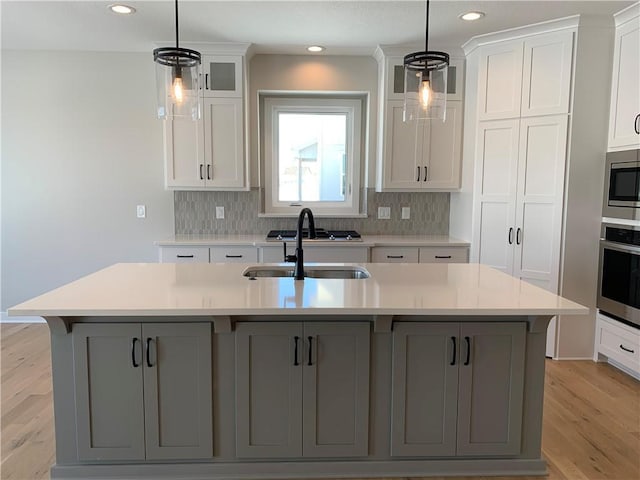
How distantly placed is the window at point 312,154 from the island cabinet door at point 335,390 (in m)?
2.69

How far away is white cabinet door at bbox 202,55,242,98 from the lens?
13.7 feet

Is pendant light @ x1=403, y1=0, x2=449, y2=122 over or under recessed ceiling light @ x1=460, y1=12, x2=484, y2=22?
under

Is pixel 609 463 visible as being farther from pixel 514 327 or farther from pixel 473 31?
pixel 473 31

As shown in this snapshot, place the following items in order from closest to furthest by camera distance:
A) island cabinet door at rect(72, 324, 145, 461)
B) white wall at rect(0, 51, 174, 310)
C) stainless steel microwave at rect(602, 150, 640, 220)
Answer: island cabinet door at rect(72, 324, 145, 461) → stainless steel microwave at rect(602, 150, 640, 220) → white wall at rect(0, 51, 174, 310)

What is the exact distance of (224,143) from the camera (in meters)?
4.23

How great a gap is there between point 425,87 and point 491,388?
1.50 m

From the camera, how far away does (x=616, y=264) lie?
3.41 metres

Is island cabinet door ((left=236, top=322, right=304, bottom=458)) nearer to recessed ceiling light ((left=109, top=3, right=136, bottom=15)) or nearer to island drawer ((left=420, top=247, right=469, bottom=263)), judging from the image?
island drawer ((left=420, top=247, right=469, bottom=263))

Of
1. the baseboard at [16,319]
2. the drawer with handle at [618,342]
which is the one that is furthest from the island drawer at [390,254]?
the baseboard at [16,319]

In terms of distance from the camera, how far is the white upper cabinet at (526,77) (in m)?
3.53

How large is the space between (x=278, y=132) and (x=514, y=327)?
3232 mm

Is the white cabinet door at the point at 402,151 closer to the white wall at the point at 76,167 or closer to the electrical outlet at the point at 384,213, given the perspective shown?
the electrical outlet at the point at 384,213

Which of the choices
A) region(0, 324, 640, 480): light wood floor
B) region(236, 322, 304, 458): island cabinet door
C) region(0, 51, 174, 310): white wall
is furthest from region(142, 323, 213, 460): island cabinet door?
region(0, 51, 174, 310): white wall

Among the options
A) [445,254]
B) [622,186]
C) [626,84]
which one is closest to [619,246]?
[622,186]
